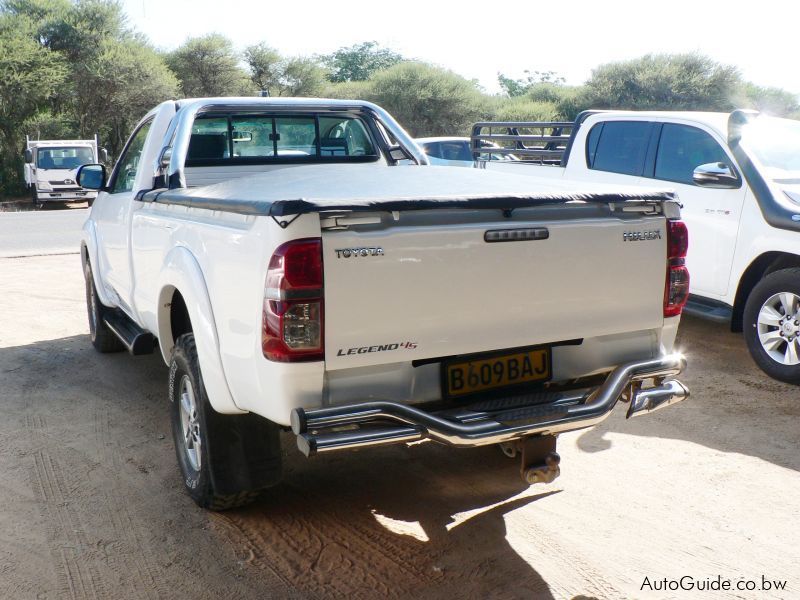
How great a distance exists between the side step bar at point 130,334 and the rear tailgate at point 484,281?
2.33m

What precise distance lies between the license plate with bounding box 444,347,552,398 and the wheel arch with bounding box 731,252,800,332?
3.30 metres

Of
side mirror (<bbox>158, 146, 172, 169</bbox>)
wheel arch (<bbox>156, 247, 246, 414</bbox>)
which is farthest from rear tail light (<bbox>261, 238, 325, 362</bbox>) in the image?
side mirror (<bbox>158, 146, 172, 169</bbox>)

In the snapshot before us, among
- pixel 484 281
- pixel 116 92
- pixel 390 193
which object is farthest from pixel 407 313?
pixel 116 92

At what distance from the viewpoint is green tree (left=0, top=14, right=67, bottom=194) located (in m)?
32.4

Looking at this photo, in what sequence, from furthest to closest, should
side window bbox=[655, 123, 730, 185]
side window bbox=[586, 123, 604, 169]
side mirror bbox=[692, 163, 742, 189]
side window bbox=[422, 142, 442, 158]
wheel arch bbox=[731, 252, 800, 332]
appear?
side window bbox=[422, 142, 442, 158], side window bbox=[586, 123, 604, 169], side window bbox=[655, 123, 730, 185], side mirror bbox=[692, 163, 742, 189], wheel arch bbox=[731, 252, 800, 332]

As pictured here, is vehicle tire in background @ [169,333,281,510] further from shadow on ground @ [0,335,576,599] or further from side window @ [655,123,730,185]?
side window @ [655,123,730,185]

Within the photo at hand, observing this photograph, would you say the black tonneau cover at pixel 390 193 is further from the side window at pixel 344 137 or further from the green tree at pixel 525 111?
the green tree at pixel 525 111

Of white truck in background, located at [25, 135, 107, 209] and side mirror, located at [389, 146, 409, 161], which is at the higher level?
side mirror, located at [389, 146, 409, 161]

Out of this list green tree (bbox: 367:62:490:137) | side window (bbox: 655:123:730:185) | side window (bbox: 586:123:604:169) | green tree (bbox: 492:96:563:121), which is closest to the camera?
side window (bbox: 655:123:730:185)

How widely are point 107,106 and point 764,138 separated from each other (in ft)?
115

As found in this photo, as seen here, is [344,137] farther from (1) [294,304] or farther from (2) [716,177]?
(1) [294,304]

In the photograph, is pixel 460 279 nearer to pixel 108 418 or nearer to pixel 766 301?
pixel 108 418

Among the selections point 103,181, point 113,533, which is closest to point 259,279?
point 113,533

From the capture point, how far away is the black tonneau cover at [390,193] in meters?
2.93
